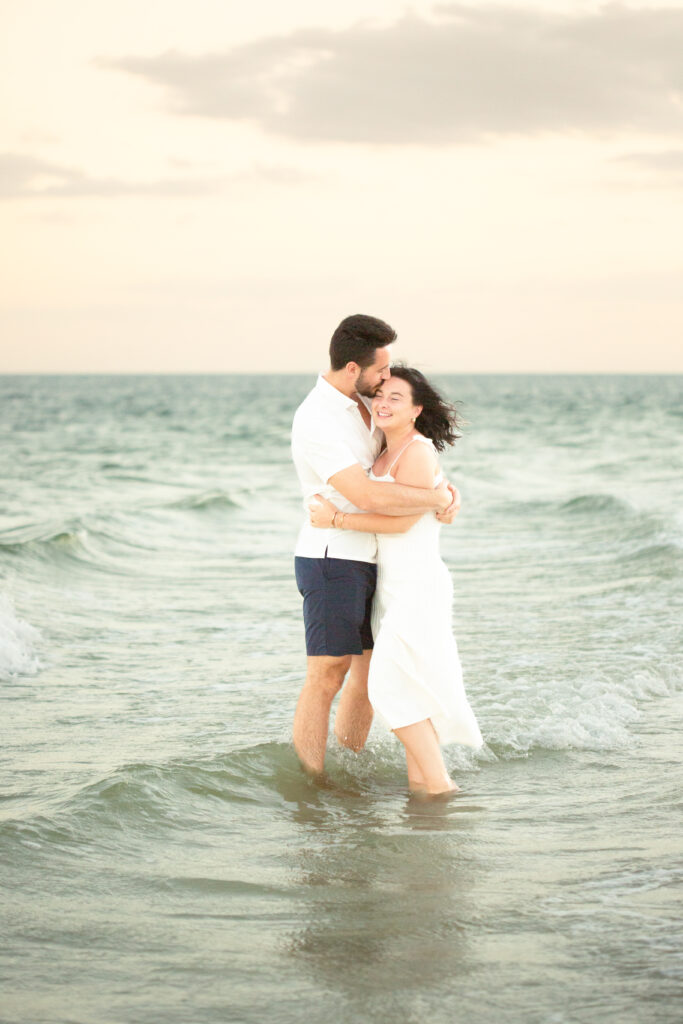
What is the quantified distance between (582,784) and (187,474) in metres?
21.8

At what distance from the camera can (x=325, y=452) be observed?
16.1 feet

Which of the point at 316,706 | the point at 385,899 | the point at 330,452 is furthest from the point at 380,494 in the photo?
the point at 385,899

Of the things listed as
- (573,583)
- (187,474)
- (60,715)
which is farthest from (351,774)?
(187,474)

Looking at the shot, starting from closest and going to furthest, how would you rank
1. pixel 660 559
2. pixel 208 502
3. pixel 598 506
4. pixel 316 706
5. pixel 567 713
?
pixel 316 706 → pixel 567 713 → pixel 660 559 → pixel 598 506 → pixel 208 502

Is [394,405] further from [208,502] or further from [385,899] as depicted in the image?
[208,502]

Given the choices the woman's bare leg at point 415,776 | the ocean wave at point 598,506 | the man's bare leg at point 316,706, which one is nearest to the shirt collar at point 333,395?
the man's bare leg at point 316,706

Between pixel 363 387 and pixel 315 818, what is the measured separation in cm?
197

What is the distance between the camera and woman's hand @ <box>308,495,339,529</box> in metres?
4.98

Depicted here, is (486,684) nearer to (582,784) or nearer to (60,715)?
(582,784)

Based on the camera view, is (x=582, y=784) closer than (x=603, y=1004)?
No

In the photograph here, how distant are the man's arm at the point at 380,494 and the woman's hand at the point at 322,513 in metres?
0.12

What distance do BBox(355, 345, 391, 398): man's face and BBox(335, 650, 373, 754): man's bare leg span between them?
131 cm

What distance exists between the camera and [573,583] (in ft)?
36.5

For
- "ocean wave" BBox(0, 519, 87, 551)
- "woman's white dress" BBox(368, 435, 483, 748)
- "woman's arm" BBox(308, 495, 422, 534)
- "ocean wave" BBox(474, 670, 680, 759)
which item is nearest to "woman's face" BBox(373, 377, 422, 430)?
"woman's white dress" BBox(368, 435, 483, 748)
